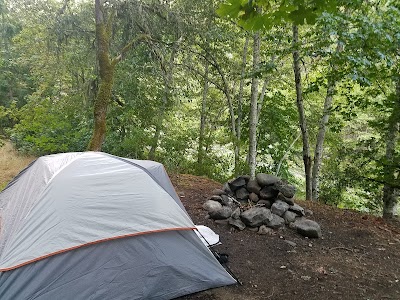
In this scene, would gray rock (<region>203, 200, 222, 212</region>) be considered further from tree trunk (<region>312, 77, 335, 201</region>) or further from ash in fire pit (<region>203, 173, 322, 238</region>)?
tree trunk (<region>312, 77, 335, 201</region>)

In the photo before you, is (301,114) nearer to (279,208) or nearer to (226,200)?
(279,208)

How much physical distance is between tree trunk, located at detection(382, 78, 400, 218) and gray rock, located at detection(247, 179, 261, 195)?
7.90 feet

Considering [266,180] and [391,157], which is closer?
[266,180]

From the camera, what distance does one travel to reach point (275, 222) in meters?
4.99

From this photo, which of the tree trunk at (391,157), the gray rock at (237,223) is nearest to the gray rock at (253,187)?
the gray rock at (237,223)

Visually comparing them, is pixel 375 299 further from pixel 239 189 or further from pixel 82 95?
pixel 82 95

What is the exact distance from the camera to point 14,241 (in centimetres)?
279

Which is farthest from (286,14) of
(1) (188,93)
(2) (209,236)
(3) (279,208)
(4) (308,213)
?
(1) (188,93)

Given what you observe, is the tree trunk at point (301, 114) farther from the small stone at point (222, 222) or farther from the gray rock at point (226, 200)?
the small stone at point (222, 222)

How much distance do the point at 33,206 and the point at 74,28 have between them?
5.33m

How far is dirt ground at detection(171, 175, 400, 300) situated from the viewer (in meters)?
3.33

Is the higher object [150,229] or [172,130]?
[172,130]

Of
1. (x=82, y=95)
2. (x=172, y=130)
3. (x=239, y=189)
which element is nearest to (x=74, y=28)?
(x=82, y=95)

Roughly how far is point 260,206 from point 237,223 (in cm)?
67
